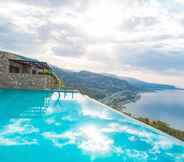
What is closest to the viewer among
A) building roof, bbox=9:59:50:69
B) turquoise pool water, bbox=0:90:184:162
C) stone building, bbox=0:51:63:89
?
turquoise pool water, bbox=0:90:184:162

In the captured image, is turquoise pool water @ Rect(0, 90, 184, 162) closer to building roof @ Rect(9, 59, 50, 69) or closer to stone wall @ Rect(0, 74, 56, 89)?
stone wall @ Rect(0, 74, 56, 89)

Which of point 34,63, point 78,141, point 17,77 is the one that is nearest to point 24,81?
point 17,77

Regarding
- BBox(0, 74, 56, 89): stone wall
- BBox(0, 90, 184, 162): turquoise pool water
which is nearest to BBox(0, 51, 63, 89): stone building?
BBox(0, 74, 56, 89): stone wall

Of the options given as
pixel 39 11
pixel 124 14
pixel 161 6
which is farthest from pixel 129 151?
pixel 39 11

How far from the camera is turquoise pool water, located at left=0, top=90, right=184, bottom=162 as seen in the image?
3749 millimetres

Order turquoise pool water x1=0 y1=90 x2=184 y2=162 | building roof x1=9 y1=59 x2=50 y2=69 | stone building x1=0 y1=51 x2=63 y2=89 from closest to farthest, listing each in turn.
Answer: turquoise pool water x1=0 y1=90 x2=184 y2=162, stone building x1=0 y1=51 x2=63 y2=89, building roof x1=9 y1=59 x2=50 y2=69

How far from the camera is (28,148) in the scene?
13.0ft

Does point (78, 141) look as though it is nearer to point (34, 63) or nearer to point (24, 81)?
point (24, 81)

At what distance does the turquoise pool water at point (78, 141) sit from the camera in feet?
12.3

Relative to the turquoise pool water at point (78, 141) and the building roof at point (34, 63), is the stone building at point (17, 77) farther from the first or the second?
the turquoise pool water at point (78, 141)

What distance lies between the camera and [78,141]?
4633 millimetres

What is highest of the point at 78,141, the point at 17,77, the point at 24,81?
the point at 17,77

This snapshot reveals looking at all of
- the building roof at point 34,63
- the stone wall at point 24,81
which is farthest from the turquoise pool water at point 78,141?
the building roof at point 34,63

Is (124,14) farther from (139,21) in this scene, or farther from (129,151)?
(129,151)
